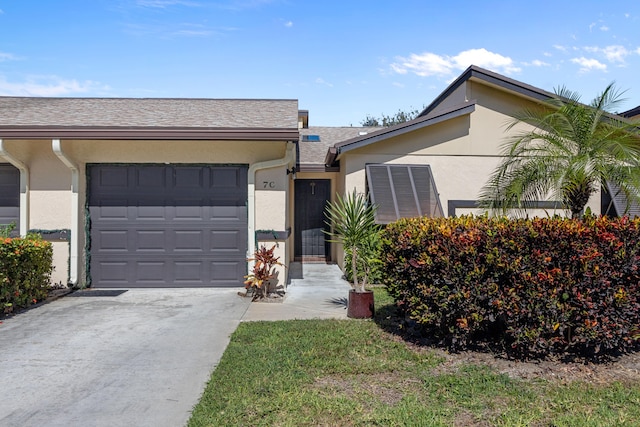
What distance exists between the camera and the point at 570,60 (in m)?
13.7

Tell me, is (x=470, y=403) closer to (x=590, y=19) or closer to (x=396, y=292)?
(x=396, y=292)

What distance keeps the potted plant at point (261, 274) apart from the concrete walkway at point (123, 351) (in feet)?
1.23

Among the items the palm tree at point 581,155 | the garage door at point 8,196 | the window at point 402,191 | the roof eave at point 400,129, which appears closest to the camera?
the palm tree at point 581,155

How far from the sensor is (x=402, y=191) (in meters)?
10.5

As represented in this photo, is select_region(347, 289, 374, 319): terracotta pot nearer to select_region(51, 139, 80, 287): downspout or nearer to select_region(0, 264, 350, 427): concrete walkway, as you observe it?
select_region(0, 264, 350, 427): concrete walkway

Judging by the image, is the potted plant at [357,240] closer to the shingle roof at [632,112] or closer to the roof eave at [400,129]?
the roof eave at [400,129]

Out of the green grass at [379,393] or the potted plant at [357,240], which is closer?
the green grass at [379,393]

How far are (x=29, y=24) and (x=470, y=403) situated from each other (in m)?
11.9

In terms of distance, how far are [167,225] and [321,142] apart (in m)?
7.22

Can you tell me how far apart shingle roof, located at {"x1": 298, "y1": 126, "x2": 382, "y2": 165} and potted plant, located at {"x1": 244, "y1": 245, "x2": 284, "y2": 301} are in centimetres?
453

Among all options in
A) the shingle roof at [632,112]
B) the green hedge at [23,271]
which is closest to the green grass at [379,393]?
the green hedge at [23,271]

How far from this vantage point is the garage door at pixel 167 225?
9.22 m

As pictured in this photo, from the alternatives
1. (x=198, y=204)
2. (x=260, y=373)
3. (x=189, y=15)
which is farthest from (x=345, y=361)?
(x=189, y=15)

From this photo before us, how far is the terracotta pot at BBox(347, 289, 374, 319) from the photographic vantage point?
693cm
